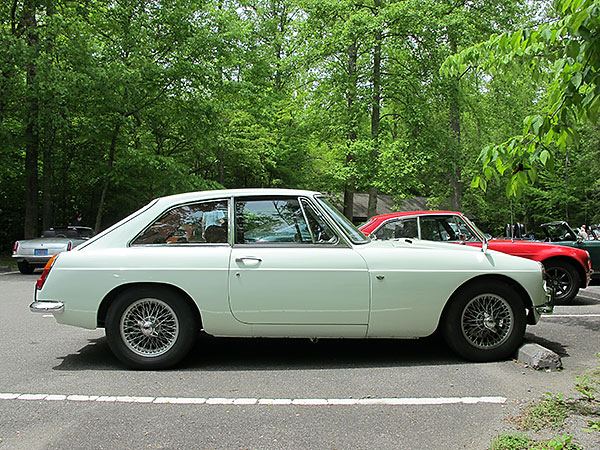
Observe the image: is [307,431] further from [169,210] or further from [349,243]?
[169,210]

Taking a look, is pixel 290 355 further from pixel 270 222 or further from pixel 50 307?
pixel 50 307

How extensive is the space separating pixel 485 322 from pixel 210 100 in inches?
707

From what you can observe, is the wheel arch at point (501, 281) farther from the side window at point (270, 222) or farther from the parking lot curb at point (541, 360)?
the side window at point (270, 222)

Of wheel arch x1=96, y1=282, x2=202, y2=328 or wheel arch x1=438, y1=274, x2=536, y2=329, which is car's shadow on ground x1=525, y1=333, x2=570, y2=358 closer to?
wheel arch x1=438, y1=274, x2=536, y2=329

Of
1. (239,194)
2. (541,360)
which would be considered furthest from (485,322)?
(239,194)

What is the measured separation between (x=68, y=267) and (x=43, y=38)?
15319 millimetres

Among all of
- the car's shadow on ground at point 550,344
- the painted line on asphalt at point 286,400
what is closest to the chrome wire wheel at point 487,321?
the car's shadow on ground at point 550,344

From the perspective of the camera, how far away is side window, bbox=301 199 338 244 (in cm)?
478

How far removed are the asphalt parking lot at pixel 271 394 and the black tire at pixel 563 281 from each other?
10.1ft

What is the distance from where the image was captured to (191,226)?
16.2 ft

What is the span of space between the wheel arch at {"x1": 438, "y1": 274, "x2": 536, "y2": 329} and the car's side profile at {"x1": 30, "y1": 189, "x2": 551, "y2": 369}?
0.01 meters

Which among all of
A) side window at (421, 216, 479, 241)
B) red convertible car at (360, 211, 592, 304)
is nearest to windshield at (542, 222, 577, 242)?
red convertible car at (360, 211, 592, 304)

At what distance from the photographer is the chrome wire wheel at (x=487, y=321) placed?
4.77 meters

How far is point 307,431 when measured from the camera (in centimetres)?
326
